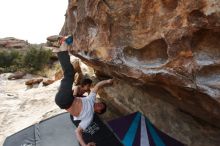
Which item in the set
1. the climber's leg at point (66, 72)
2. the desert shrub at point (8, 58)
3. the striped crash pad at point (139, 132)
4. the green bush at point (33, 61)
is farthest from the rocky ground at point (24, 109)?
the desert shrub at point (8, 58)

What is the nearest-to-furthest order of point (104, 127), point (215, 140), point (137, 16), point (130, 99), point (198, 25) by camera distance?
point (198, 25) → point (137, 16) → point (215, 140) → point (104, 127) → point (130, 99)

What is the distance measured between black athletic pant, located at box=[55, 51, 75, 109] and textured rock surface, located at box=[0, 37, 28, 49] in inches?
1329

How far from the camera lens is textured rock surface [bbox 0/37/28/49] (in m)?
37.6

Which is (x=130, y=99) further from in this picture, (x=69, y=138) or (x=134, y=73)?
(x=134, y=73)

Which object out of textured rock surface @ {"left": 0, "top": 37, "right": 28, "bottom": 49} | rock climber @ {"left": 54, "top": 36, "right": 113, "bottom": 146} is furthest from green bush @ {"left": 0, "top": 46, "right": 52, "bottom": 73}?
rock climber @ {"left": 54, "top": 36, "right": 113, "bottom": 146}

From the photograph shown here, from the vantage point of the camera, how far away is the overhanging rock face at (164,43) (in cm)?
393

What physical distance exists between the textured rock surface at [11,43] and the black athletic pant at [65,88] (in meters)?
33.8

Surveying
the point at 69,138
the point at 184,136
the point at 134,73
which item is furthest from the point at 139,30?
the point at 69,138

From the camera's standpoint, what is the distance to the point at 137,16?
4562 millimetres

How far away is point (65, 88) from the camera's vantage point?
5.11 m

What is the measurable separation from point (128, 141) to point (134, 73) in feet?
4.38

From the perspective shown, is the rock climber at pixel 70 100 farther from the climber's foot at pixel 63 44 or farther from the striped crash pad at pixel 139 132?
the striped crash pad at pixel 139 132

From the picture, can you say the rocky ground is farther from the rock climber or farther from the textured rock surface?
the textured rock surface

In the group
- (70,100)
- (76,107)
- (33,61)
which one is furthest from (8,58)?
(70,100)
